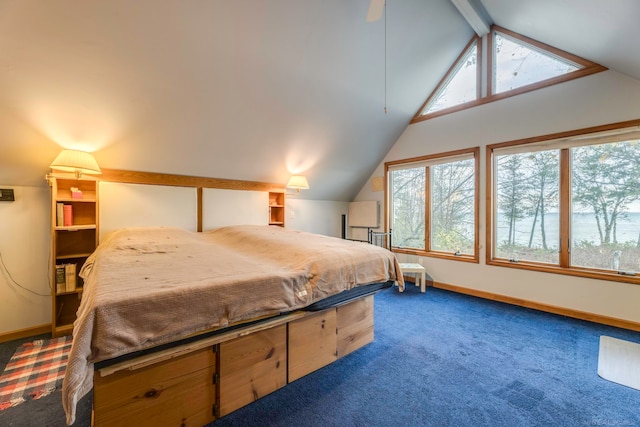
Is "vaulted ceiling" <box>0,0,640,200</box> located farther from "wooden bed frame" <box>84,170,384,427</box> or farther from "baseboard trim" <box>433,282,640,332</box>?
"baseboard trim" <box>433,282,640,332</box>

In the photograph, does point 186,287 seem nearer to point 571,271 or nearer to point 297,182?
point 297,182

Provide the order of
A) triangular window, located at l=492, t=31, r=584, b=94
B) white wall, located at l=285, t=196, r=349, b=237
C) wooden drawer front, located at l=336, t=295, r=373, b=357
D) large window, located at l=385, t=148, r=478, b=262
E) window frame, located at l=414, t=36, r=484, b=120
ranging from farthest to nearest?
white wall, located at l=285, t=196, r=349, b=237, large window, located at l=385, t=148, r=478, b=262, window frame, located at l=414, t=36, r=484, b=120, triangular window, located at l=492, t=31, r=584, b=94, wooden drawer front, located at l=336, t=295, r=373, b=357

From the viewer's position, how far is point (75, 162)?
2250 mm

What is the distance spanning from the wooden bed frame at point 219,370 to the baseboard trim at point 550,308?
243cm

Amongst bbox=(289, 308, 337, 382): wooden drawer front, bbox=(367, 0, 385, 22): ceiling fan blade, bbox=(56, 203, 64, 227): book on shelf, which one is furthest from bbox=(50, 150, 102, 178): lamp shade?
bbox=(367, 0, 385, 22): ceiling fan blade

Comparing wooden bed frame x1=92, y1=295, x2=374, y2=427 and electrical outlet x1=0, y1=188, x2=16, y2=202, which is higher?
electrical outlet x1=0, y1=188, x2=16, y2=202

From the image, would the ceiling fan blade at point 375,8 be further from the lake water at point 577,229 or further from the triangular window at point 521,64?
the lake water at point 577,229

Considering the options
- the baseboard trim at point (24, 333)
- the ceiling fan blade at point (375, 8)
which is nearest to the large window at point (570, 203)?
the ceiling fan blade at point (375, 8)

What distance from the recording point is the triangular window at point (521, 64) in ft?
10.0

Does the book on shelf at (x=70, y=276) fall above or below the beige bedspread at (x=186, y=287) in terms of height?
below

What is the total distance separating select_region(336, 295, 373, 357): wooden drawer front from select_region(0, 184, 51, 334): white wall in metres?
2.96

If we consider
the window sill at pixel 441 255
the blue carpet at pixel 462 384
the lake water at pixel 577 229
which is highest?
the lake water at pixel 577 229

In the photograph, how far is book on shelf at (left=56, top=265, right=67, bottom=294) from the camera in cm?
245

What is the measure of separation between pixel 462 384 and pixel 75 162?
351cm
